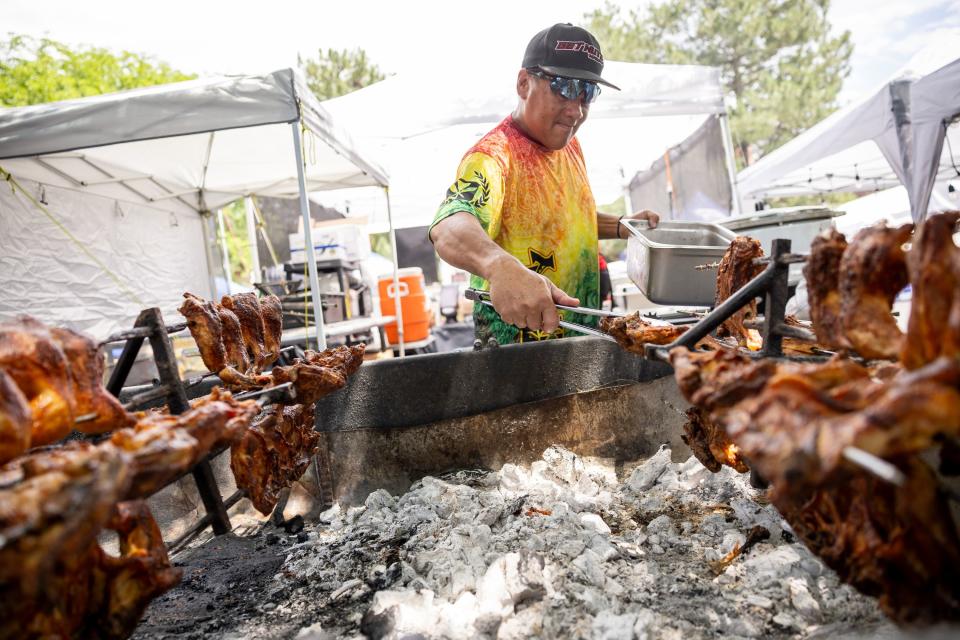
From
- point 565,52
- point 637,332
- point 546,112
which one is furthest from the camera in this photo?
point 546,112

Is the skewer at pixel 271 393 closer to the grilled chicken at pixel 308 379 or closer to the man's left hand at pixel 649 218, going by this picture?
the grilled chicken at pixel 308 379

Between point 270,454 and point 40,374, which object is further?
point 270,454

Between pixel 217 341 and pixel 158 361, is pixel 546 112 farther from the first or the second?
pixel 158 361

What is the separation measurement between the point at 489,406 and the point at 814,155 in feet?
37.8

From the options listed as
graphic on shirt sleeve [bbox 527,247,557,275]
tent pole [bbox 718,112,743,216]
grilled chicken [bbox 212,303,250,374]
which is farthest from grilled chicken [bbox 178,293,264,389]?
tent pole [bbox 718,112,743,216]

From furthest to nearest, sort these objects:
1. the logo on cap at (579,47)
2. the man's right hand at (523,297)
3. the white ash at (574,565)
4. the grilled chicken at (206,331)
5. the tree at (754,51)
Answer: the tree at (754,51)
the logo on cap at (579,47)
the man's right hand at (523,297)
the grilled chicken at (206,331)
the white ash at (574,565)

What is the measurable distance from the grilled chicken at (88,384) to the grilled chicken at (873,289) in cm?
204

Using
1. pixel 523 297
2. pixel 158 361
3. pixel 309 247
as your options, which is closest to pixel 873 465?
pixel 523 297

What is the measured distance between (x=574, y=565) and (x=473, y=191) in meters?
2.17

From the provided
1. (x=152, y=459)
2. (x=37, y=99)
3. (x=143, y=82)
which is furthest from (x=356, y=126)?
(x=143, y=82)

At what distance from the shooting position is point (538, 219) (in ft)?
12.6

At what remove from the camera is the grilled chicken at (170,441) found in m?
1.23

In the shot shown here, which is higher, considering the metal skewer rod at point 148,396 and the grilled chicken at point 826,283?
→ the grilled chicken at point 826,283

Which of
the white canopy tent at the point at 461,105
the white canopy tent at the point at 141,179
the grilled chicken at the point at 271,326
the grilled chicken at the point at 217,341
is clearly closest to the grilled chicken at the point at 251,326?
the grilled chicken at the point at 271,326
